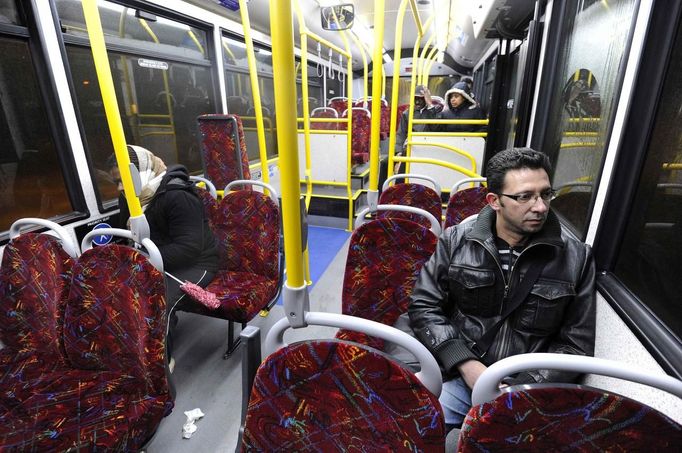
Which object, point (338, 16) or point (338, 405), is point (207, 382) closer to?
point (338, 405)

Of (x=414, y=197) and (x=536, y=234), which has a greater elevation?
(x=536, y=234)

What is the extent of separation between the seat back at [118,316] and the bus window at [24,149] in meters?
1.65

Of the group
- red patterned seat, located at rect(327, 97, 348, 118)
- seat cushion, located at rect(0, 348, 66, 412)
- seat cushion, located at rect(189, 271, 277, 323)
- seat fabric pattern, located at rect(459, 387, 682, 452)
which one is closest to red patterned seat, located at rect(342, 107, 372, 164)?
red patterned seat, located at rect(327, 97, 348, 118)

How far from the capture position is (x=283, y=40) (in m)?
0.66

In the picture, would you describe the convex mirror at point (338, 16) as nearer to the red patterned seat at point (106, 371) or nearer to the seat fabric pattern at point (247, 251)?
the seat fabric pattern at point (247, 251)

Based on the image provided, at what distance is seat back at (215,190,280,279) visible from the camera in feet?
7.47

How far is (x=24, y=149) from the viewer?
8.29 ft

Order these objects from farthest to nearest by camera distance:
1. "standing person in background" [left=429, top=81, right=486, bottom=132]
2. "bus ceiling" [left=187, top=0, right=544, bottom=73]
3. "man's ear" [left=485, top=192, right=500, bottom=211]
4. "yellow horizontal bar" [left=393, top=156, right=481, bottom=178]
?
"standing person in background" [left=429, top=81, right=486, bottom=132], "bus ceiling" [left=187, top=0, right=544, bottom=73], "yellow horizontal bar" [left=393, top=156, right=481, bottom=178], "man's ear" [left=485, top=192, right=500, bottom=211]

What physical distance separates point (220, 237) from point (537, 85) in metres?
2.80

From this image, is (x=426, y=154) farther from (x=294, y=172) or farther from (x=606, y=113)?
(x=294, y=172)

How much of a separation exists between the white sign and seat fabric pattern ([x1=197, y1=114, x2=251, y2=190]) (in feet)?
2.83

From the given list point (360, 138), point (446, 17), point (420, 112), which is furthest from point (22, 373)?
point (446, 17)

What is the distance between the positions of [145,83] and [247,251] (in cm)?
258

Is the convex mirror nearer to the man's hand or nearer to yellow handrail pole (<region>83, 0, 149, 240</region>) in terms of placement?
yellow handrail pole (<region>83, 0, 149, 240</region>)
